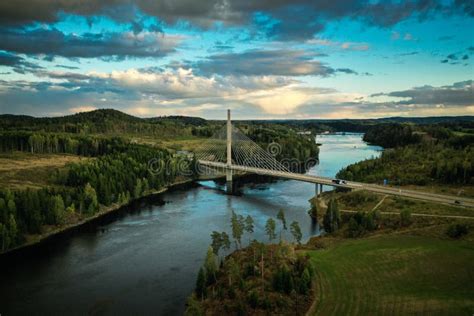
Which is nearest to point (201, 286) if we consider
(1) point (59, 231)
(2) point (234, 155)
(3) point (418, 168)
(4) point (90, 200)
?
(1) point (59, 231)

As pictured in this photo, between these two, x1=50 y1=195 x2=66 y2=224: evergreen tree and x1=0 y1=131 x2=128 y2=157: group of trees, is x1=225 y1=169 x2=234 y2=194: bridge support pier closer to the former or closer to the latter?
x1=0 y1=131 x2=128 y2=157: group of trees

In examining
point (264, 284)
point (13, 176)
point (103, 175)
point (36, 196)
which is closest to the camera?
point (264, 284)

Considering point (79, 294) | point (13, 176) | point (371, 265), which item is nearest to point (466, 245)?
point (371, 265)

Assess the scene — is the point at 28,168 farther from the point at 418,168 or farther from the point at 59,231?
the point at 418,168

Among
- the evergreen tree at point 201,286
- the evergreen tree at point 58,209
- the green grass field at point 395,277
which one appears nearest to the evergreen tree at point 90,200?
the evergreen tree at point 58,209

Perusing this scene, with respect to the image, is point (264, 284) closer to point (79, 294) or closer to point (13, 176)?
point (79, 294)

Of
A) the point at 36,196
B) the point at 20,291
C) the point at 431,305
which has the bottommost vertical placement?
the point at 20,291

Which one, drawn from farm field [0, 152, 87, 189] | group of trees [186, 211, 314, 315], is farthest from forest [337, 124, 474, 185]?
farm field [0, 152, 87, 189]
